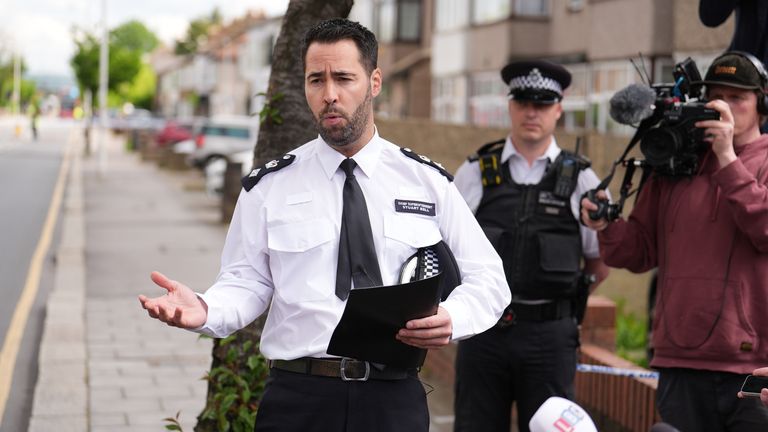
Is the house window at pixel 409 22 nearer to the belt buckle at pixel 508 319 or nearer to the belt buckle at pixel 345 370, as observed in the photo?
the belt buckle at pixel 508 319

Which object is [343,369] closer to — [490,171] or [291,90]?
[490,171]

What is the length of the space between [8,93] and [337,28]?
13283cm

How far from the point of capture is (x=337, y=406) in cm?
351

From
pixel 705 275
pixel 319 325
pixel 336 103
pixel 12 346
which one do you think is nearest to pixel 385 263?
pixel 319 325

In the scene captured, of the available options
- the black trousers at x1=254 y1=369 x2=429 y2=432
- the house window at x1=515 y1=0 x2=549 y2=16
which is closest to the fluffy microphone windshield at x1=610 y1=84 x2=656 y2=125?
the black trousers at x1=254 y1=369 x2=429 y2=432

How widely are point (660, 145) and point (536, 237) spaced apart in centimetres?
106

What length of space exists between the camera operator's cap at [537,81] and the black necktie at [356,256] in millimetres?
2154

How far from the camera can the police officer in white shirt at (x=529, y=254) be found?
5332 mm

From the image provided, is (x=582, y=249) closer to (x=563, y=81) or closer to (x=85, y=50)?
(x=563, y=81)

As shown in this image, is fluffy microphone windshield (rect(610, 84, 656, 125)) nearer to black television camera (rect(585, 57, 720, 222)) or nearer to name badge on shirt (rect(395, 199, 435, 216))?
black television camera (rect(585, 57, 720, 222))

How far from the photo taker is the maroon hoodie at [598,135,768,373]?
13.5ft

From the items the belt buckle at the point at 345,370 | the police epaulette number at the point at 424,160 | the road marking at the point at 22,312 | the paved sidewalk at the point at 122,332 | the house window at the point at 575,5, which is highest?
the house window at the point at 575,5

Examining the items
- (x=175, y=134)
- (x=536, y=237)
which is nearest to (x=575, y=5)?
(x=536, y=237)

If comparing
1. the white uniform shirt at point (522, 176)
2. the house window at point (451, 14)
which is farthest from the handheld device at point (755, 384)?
the house window at point (451, 14)
